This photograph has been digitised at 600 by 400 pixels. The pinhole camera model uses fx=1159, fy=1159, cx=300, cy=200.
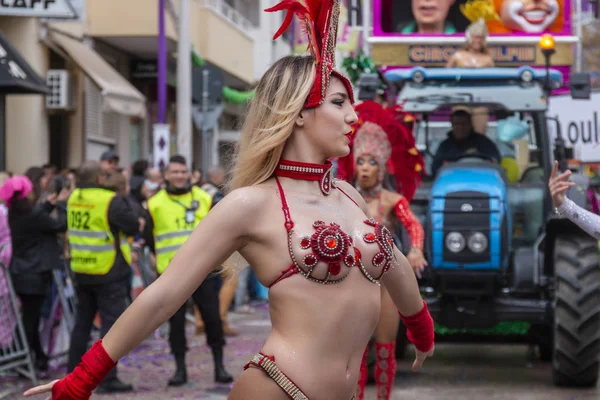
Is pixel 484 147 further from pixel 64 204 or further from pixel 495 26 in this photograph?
pixel 64 204

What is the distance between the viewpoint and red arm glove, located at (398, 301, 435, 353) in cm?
440

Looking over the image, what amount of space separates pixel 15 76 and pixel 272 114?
10330mm

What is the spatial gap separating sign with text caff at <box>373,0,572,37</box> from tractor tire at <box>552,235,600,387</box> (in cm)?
353

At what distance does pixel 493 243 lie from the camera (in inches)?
372

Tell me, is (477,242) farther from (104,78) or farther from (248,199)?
(104,78)

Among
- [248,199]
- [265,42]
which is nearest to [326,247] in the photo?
[248,199]

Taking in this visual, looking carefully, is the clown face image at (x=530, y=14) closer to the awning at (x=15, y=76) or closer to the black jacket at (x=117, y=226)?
the black jacket at (x=117, y=226)

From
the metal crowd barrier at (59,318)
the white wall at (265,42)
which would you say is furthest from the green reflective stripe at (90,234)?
the white wall at (265,42)

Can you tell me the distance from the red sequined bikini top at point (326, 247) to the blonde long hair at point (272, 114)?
0.07 metres

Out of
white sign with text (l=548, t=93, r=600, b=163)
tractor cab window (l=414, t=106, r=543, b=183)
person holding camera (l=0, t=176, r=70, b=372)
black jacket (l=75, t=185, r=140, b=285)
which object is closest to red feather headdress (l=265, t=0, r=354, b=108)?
black jacket (l=75, t=185, r=140, b=285)

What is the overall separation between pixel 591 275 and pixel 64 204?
5.26m

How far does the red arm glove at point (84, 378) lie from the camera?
11.8ft

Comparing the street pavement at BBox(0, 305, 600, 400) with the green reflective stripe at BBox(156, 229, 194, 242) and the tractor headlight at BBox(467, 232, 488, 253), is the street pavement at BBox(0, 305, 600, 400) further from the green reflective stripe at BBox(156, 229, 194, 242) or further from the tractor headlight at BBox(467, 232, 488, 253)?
the green reflective stripe at BBox(156, 229, 194, 242)

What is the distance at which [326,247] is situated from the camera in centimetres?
372
